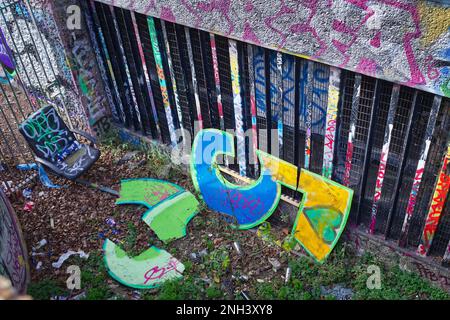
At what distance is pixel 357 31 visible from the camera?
173 inches

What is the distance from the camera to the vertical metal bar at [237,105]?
18.2 ft

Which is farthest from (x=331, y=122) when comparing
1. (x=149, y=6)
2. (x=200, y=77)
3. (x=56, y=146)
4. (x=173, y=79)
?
(x=56, y=146)

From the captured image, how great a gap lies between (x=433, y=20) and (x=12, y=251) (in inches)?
209

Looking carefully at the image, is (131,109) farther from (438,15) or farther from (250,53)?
(438,15)

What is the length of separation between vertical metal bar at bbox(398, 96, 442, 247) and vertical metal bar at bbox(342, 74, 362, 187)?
0.72 m

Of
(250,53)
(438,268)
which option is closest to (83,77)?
(250,53)

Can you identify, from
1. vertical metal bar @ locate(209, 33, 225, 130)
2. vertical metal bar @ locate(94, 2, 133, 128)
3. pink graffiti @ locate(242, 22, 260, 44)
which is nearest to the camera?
pink graffiti @ locate(242, 22, 260, 44)

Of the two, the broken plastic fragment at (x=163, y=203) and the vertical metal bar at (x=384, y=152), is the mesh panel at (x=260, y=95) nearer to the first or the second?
the vertical metal bar at (x=384, y=152)

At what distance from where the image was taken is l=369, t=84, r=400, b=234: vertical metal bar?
4637mm

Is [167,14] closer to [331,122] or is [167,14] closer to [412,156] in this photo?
[331,122]

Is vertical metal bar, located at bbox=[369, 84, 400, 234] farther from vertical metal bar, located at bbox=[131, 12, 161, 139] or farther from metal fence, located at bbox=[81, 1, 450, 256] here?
vertical metal bar, located at bbox=[131, 12, 161, 139]

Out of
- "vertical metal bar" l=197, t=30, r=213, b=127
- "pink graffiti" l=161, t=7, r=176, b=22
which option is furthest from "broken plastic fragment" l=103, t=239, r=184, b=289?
"pink graffiti" l=161, t=7, r=176, b=22

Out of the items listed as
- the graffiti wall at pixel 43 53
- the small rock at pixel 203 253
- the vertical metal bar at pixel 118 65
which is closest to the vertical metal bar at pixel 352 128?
the small rock at pixel 203 253
